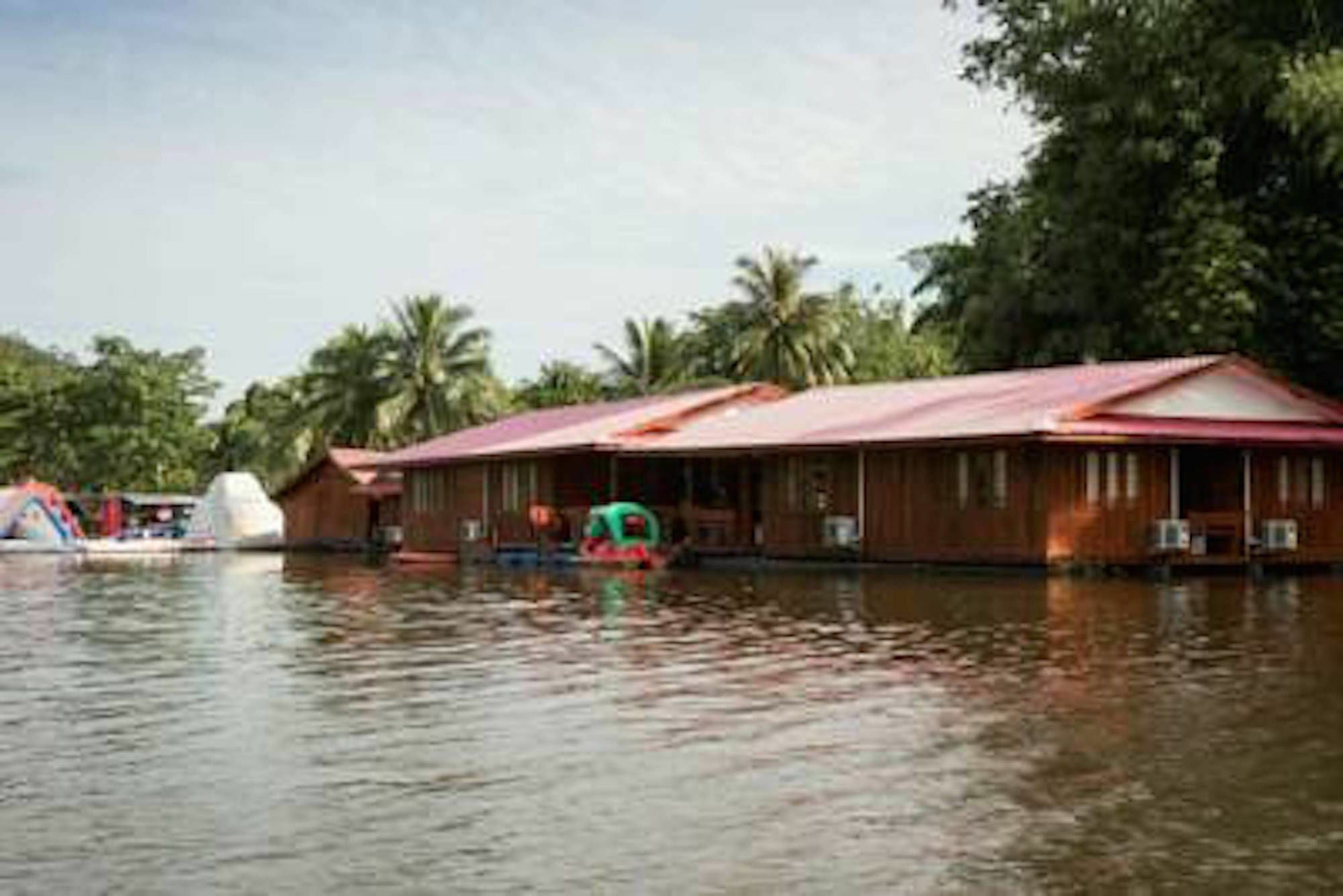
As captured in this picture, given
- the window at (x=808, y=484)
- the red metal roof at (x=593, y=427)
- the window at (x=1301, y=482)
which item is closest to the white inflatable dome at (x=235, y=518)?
the red metal roof at (x=593, y=427)

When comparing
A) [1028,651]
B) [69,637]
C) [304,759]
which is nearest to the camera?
[304,759]

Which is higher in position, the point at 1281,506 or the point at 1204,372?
the point at 1204,372

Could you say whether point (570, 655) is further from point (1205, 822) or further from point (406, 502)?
point (406, 502)

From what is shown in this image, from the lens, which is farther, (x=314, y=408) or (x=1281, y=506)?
(x=314, y=408)

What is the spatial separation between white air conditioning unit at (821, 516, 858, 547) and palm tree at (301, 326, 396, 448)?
3489 centimetres

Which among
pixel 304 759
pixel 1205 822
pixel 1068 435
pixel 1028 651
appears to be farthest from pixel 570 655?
pixel 1068 435

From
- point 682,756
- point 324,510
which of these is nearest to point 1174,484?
point 682,756

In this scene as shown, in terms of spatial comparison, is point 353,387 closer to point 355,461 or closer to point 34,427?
point 355,461

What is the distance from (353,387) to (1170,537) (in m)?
43.1

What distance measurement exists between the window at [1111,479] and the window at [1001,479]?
1.77 meters

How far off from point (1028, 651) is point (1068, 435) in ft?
42.4

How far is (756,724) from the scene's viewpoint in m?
12.5

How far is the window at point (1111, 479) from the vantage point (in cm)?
3178

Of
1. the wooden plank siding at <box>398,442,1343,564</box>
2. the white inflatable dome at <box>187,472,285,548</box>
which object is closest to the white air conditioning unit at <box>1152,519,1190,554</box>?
the wooden plank siding at <box>398,442,1343,564</box>
